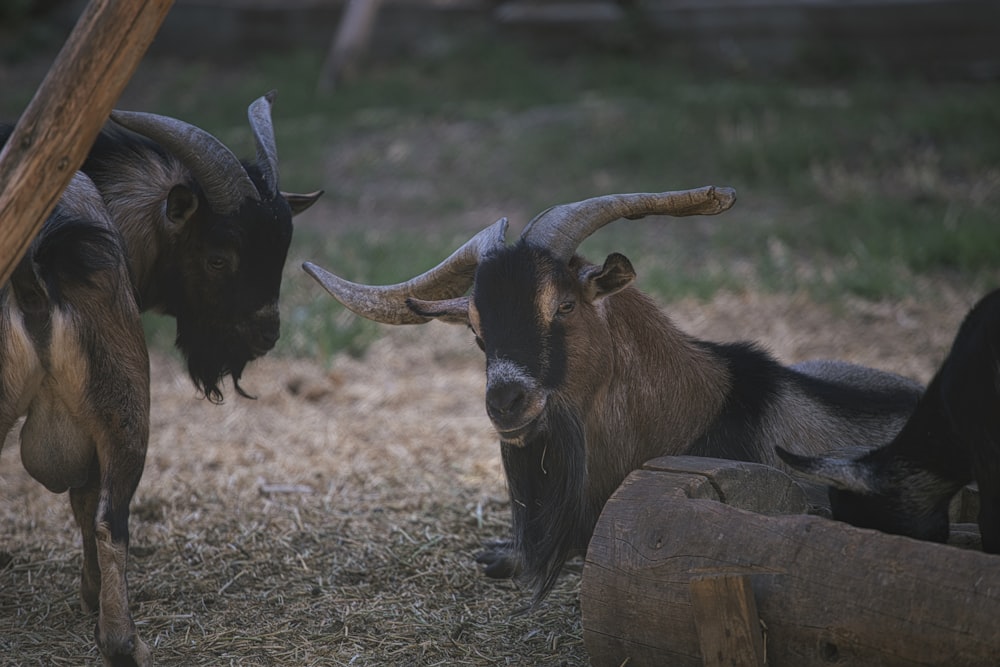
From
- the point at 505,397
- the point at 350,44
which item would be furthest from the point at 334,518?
the point at 350,44

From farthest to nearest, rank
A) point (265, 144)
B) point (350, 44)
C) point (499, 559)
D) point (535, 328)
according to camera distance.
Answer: point (350, 44) → point (265, 144) → point (499, 559) → point (535, 328)

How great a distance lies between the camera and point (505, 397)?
389 cm

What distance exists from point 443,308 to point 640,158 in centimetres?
850

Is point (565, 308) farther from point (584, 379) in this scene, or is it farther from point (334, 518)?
point (334, 518)

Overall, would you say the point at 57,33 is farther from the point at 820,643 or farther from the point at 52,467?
the point at 820,643

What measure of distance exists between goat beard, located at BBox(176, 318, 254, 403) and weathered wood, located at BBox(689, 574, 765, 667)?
256cm

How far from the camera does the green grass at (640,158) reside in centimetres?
943

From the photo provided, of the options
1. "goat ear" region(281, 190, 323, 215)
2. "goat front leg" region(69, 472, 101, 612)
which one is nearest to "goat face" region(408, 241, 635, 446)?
"goat ear" region(281, 190, 323, 215)

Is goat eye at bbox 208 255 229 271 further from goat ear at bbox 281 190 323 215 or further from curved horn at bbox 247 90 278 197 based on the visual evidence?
goat ear at bbox 281 190 323 215

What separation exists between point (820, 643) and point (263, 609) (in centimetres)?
240

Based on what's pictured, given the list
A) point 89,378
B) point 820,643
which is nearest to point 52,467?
point 89,378

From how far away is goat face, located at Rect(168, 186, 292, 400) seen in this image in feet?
15.4

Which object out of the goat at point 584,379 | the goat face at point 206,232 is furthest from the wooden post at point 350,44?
the goat at point 584,379

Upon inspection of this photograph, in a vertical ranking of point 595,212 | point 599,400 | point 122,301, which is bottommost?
point 599,400
